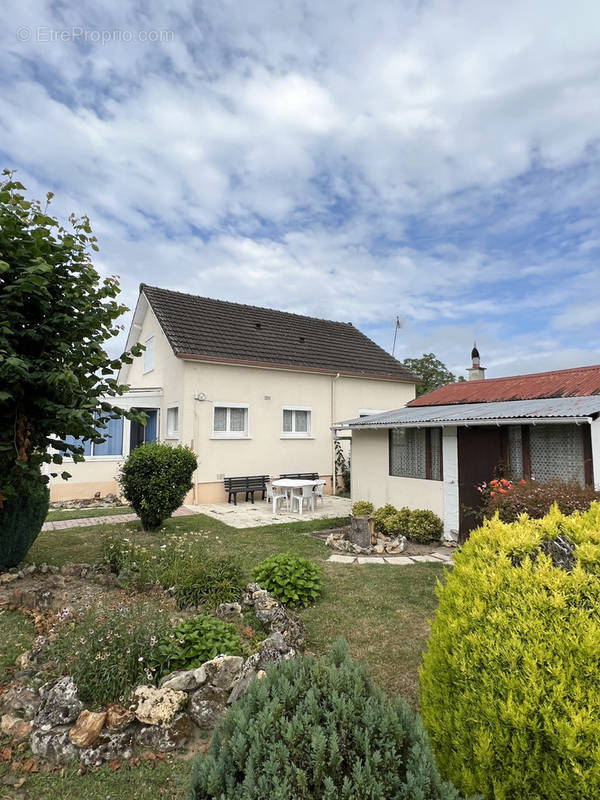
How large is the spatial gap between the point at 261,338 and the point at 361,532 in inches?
440

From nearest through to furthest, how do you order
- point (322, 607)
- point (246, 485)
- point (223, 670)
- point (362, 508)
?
point (223, 670)
point (322, 607)
point (362, 508)
point (246, 485)

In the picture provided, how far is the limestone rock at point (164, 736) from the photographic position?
3.08 m

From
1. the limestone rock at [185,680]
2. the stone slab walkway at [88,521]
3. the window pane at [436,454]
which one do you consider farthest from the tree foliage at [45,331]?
the window pane at [436,454]

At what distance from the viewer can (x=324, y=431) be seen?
59.8 feet

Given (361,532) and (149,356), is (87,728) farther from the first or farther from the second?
(149,356)

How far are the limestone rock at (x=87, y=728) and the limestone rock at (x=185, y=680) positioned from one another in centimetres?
52

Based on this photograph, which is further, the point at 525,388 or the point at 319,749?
the point at 525,388

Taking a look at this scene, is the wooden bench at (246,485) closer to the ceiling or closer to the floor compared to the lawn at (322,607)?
closer to the ceiling

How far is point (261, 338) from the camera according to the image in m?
18.3

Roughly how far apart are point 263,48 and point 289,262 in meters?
10.1

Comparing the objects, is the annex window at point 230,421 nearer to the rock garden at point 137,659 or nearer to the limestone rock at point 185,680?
the rock garden at point 137,659

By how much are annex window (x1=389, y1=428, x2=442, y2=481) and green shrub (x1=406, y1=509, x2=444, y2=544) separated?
0.94 m

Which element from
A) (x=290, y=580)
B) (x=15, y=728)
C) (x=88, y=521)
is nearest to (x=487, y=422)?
(x=290, y=580)

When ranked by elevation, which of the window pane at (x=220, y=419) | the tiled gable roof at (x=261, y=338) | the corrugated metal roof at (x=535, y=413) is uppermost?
the tiled gable roof at (x=261, y=338)
